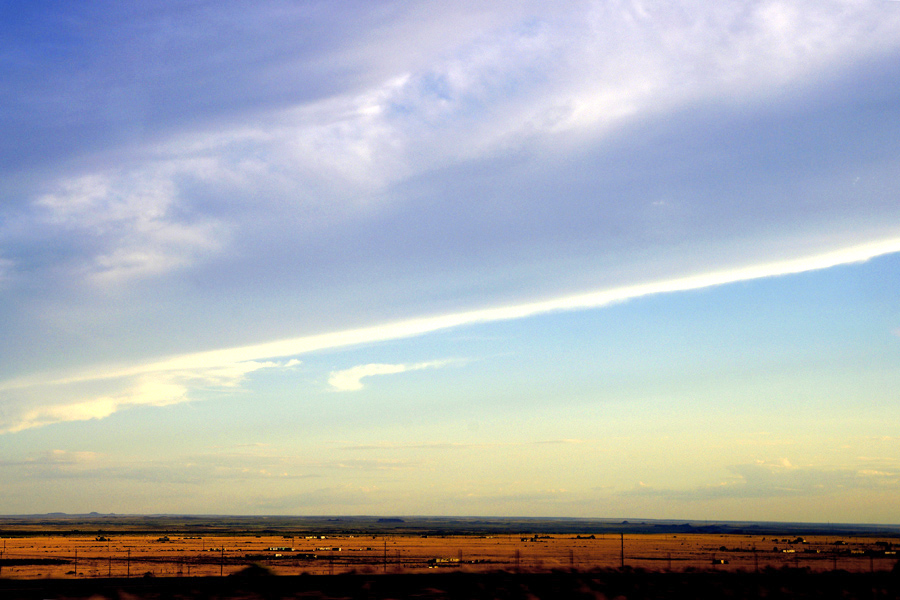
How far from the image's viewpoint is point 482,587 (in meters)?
46.0

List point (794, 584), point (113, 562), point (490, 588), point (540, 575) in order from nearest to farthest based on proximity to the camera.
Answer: point (490, 588) → point (794, 584) → point (540, 575) → point (113, 562)

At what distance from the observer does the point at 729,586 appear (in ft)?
158

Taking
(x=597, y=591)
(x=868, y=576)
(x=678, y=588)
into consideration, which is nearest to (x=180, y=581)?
(x=597, y=591)

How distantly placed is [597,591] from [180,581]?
2805 centimetres

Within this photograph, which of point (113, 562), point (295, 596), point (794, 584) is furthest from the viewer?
point (113, 562)

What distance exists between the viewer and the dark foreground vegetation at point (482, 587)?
4303 centimetres

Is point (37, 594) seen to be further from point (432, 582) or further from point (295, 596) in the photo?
point (432, 582)

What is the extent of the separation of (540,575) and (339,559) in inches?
1736

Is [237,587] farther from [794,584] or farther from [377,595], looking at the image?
[794,584]

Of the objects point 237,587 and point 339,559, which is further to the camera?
point 339,559

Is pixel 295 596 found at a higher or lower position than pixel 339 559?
higher

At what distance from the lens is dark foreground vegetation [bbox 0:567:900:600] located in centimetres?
4303

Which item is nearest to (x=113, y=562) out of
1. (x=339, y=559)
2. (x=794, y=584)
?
(x=339, y=559)

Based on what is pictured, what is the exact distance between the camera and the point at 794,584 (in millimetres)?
51000
